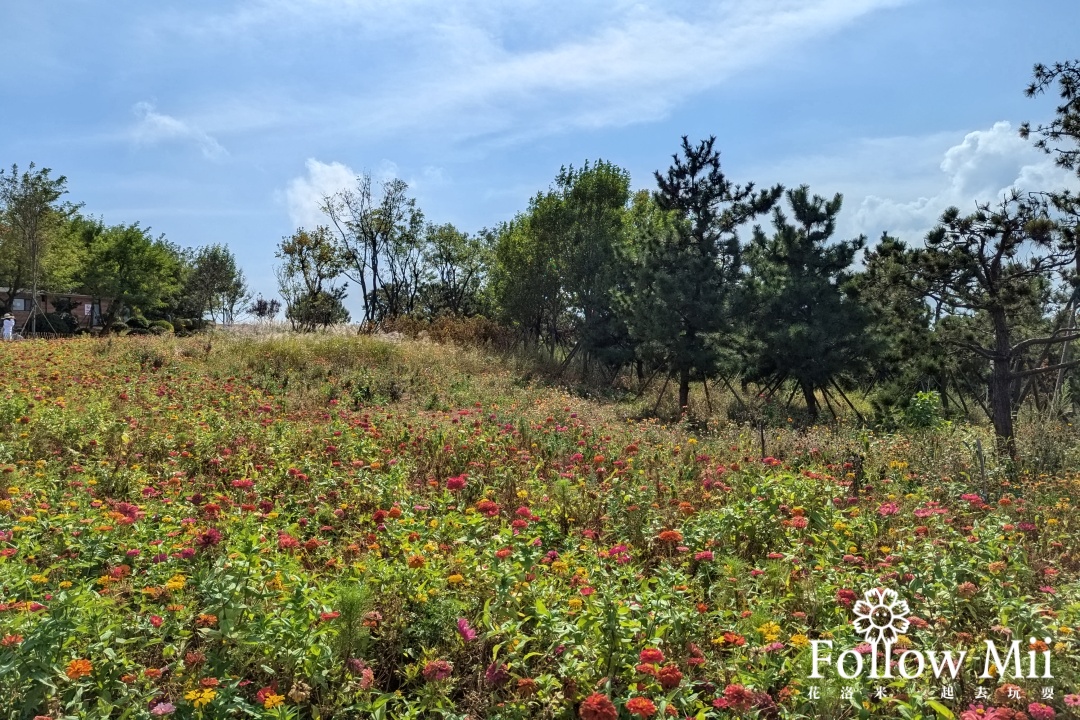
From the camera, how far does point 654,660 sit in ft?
8.61

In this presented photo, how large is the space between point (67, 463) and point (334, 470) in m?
2.37

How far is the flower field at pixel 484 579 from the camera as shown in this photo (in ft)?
9.21

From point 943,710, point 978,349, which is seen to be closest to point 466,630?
point 943,710

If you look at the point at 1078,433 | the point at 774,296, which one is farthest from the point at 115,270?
the point at 1078,433

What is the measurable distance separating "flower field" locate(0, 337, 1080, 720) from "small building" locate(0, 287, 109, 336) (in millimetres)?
40389

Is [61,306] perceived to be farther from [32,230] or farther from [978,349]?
[978,349]

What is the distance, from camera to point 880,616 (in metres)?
3.37

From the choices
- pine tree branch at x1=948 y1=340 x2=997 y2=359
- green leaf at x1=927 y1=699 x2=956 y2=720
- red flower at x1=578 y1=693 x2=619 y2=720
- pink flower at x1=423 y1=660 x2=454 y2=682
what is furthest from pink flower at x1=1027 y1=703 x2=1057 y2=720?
pine tree branch at x1=948 y1=340 x2=997 y2=359

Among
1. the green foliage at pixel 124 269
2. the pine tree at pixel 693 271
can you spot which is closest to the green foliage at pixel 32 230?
the green foliage at pixel 124 269

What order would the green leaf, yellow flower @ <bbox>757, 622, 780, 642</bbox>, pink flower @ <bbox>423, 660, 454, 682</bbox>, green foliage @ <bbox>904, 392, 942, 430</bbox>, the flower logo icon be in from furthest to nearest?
green foliage @ <bbox>904, 392, 942, 430</bbox> < the flower logo icon < yellow flower @ <bbox>757, 622, 780, 642</bbox> < pink flower @ <bbox>423, 660, 454, 682</bbox> < the green leaf

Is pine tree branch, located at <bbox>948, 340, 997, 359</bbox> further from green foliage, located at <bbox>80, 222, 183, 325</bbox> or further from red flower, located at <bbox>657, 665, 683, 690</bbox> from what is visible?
green foliage, located at <bbox>80, 222, 183, 325</bbox>

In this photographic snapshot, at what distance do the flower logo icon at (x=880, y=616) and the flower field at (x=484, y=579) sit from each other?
0.19 feet

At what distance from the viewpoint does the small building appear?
40241 mm

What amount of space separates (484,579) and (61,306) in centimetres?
5155
